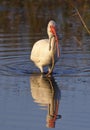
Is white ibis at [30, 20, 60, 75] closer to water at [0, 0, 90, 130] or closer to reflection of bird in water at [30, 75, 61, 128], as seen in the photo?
water at [0, 0, 90, 130]

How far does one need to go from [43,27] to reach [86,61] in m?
4.46

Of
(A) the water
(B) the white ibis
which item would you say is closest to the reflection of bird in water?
(A) the water

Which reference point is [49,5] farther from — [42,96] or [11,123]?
[11,123]

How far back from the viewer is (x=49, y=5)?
21.3 metres

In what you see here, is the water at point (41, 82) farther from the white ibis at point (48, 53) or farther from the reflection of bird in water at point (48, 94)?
the white ibis at point (48, 53)

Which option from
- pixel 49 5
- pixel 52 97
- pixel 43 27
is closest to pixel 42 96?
pixel 52 97

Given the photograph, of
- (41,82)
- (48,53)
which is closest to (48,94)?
(41,82)

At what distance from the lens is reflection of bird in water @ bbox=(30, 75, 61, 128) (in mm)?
9765

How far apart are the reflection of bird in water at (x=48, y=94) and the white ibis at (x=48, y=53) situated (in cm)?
36

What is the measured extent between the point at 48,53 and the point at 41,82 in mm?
970

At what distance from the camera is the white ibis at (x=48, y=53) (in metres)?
12.8

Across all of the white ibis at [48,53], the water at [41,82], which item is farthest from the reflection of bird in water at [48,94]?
the white ibis at [48,53]

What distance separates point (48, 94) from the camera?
11008 millimetres

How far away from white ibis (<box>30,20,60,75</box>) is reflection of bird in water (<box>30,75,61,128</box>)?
1.17ft
